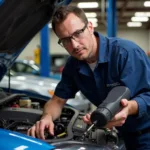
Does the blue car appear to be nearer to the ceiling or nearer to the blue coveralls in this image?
the blue coveralls

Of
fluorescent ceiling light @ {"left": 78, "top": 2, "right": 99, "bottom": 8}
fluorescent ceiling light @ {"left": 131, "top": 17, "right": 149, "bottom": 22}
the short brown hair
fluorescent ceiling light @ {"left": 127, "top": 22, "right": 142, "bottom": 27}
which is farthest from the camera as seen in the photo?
fluorescent ceiling light @ {"left": 127, "top": 22, "right": 142, "bottom": 27}

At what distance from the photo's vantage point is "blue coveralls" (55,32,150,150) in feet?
6.15

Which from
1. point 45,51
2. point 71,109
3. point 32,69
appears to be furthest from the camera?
point 32,69

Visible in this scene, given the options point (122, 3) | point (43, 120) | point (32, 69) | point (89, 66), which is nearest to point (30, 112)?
point (43, 120)

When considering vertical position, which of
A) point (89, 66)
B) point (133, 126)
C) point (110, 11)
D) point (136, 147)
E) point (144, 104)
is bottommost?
point (136, 147)

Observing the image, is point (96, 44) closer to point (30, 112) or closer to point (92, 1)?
point (30, 112)

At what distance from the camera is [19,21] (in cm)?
194

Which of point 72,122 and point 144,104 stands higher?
point 144,104

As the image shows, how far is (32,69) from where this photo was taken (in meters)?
8.59

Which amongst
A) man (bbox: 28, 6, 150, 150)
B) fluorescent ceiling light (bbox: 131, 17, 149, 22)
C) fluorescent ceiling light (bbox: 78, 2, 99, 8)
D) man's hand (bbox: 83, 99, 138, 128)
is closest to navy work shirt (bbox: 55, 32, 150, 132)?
man (bbox: 28, 6, 150, 150)

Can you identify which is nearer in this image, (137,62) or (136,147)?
(137,62)

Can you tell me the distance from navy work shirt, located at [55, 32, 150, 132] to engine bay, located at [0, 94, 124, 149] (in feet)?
0.57

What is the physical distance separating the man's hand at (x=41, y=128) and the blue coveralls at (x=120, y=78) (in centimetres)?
33

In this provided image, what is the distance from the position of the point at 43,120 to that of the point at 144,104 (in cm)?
61
